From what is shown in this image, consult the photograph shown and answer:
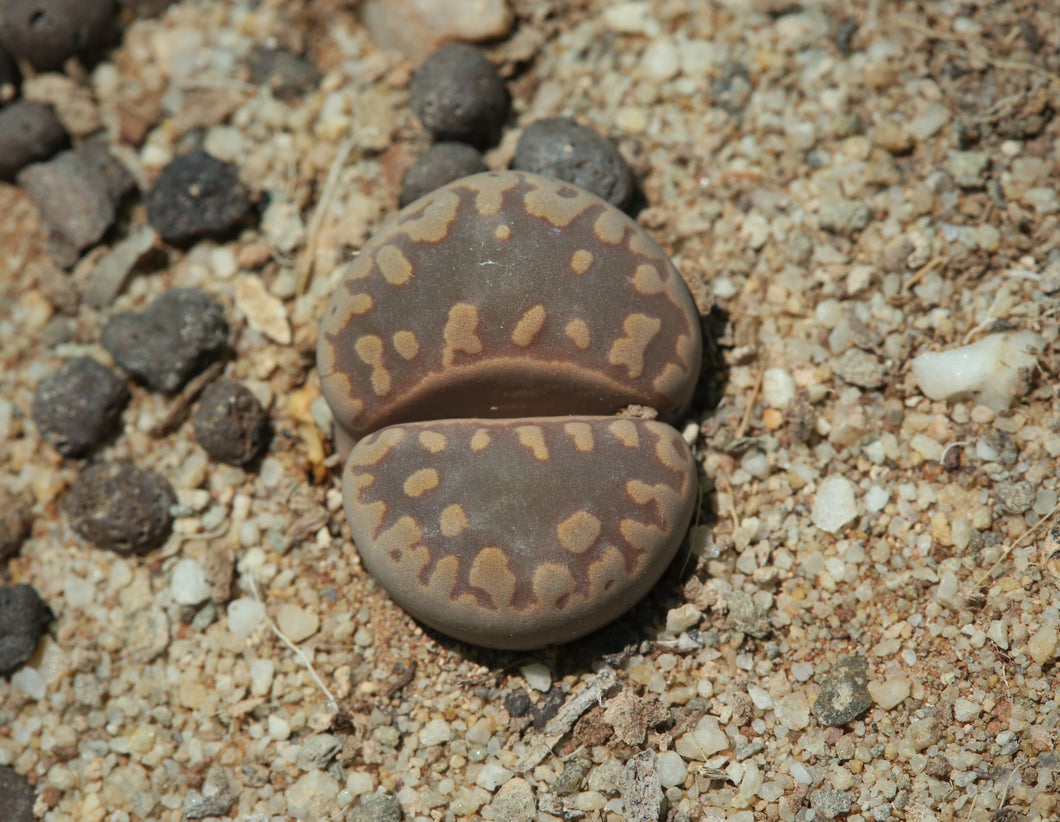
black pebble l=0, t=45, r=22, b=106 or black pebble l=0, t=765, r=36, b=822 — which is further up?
black pebble l=0, t=45, r=22, b=106

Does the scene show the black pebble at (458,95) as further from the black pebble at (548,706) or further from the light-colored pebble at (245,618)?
the black pebble at (548,706)

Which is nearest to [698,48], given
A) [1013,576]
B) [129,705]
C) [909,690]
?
[1013,576]

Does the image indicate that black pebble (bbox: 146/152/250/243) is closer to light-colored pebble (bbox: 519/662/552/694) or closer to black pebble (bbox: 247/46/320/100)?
black pebble (bbox: 247/46/320/100)

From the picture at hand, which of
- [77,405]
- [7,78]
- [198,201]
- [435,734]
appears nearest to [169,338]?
[77,405]

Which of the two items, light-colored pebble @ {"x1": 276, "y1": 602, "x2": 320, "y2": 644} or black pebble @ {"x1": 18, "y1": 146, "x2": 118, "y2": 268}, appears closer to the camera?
light-colored pebble @ {"x1": 276, "y1": 602, "x2": 320, "y2": 644}

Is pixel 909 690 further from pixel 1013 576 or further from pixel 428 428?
pixel 428 428

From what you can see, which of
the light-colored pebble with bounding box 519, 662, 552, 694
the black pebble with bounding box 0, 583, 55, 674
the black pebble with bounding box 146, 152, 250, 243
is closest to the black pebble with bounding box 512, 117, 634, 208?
the black pebble with bounding box 146, 152, 250, 243

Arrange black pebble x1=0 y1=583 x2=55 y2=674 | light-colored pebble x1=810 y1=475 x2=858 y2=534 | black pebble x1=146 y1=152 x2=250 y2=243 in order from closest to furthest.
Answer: light-colored pebble x1=810 y1=475 x2=858 y2=534
black pebble x1=0 y1=583 x2=55 y2=674
black pebble x1=146 y1=152 x2=250 y2=243
